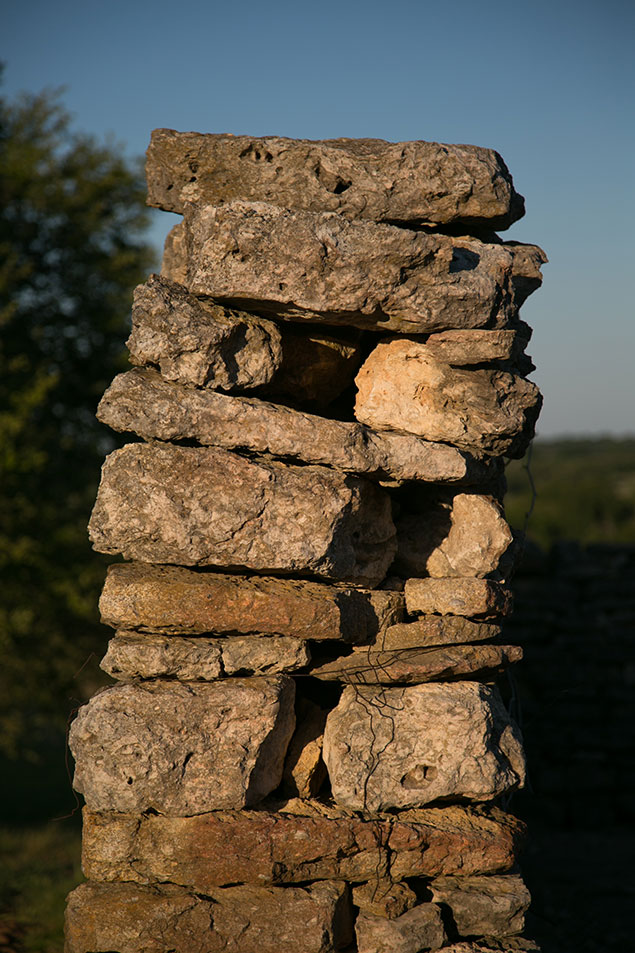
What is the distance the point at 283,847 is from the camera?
3562 mm

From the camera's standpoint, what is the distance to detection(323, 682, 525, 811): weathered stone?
3.77 meters

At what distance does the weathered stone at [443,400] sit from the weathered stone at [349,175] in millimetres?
684

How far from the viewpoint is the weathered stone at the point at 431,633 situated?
401cm

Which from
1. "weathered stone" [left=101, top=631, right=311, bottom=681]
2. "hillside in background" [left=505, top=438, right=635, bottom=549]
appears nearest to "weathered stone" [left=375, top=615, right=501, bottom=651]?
"weathered stone" [left=101, top=631, right=311, bottom=681]

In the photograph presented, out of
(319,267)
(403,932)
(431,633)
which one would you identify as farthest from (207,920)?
(319,267)

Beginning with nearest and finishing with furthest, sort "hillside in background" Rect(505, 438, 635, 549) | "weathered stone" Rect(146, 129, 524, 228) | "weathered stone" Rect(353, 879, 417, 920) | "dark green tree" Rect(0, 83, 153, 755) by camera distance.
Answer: "weathered stone" Rect(353, 879, 417, 920) → "weathered stone" Rect(146, 129, 524, 228) → "dark green tree" Rect(0, 83, 153, 755) → "hillside in background" Rect(505, 438, 635, 549)

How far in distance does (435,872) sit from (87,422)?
7877mm

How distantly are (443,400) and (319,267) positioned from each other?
2.95 ft

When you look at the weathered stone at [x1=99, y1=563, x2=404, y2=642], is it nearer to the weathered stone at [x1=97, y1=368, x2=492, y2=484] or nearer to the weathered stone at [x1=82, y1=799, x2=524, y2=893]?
the weathered stone at [x1=97, y1=368, x2=492, y2=484]

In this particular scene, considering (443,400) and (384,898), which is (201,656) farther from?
(443,400)

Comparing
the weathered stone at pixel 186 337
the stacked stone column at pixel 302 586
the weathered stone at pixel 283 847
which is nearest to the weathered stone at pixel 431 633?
the stacked stone column at pixel 302 586

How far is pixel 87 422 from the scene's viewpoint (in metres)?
10.4

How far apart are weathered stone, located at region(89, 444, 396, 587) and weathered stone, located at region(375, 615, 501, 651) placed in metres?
0.48

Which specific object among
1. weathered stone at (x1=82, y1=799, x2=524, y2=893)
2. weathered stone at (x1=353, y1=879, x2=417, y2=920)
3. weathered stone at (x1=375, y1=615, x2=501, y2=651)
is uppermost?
weathered stone at (x1=375, y1=615, x2=501, y2=651)
